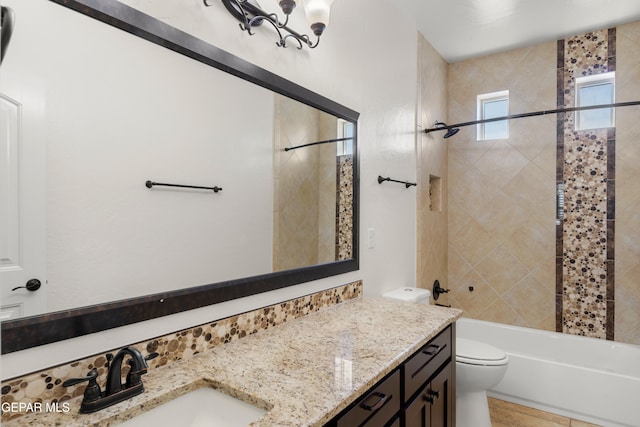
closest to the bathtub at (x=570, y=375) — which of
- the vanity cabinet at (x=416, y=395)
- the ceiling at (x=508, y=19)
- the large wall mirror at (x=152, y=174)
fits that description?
the vanity cabinet at (x=416, y=395)

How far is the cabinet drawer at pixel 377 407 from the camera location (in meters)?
0.96

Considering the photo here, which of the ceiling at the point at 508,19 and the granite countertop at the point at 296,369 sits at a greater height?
the ceiling at the point at 508,19

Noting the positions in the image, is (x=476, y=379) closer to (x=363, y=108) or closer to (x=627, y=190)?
(x=363, y=108)

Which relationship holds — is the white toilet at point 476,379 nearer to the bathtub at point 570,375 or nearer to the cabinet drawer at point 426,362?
the cabinet drawer at point 426,362

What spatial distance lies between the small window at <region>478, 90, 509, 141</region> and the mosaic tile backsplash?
92.8 inches

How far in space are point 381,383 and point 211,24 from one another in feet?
4.25

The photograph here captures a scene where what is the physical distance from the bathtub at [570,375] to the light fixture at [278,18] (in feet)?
8.23

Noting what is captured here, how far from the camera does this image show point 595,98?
2.92m

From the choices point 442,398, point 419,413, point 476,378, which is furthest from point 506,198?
point 419,413

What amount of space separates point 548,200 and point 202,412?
3.11m

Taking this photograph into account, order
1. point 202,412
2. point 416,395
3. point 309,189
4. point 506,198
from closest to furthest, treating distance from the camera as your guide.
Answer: point 202,412 → point 416,395 → point 309,189 → point 506,198

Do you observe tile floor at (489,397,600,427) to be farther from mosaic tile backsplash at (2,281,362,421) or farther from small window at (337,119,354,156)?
small window at (337,119,354,156)

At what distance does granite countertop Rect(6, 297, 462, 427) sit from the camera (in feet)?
2.66

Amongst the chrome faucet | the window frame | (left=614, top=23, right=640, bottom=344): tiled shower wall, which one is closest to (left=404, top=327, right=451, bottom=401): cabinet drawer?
the chrome faucet
